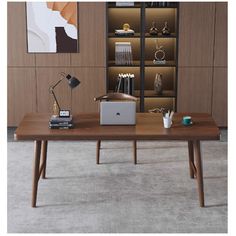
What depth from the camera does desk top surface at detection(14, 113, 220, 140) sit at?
4.36 m

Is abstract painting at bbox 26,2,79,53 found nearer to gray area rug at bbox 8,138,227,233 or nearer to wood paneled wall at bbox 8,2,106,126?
wood paneled wall at bbox 8,2,106,126

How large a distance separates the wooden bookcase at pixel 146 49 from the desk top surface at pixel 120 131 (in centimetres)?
231

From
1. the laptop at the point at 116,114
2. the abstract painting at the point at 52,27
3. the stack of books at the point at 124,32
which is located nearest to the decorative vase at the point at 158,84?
the stack of books at the point at 124,32

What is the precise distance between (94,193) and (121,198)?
0.29 meters

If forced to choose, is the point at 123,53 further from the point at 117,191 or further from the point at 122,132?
the point at 122,132

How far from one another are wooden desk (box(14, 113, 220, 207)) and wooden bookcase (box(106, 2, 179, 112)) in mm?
2260

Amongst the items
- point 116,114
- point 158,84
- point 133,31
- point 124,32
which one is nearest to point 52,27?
point 124,32

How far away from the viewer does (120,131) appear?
4469mm

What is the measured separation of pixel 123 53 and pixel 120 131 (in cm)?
291

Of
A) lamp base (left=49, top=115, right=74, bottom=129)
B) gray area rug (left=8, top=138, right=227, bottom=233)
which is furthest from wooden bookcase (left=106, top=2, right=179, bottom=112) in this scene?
lamp base (left=49, top=115, right=74, bottom=129)

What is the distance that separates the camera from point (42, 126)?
4688mm

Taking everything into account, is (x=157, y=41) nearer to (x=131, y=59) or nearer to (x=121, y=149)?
(x=131, y=59)

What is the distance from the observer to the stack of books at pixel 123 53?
7172 millimetres

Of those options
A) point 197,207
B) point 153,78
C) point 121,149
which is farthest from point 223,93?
point 197,207
